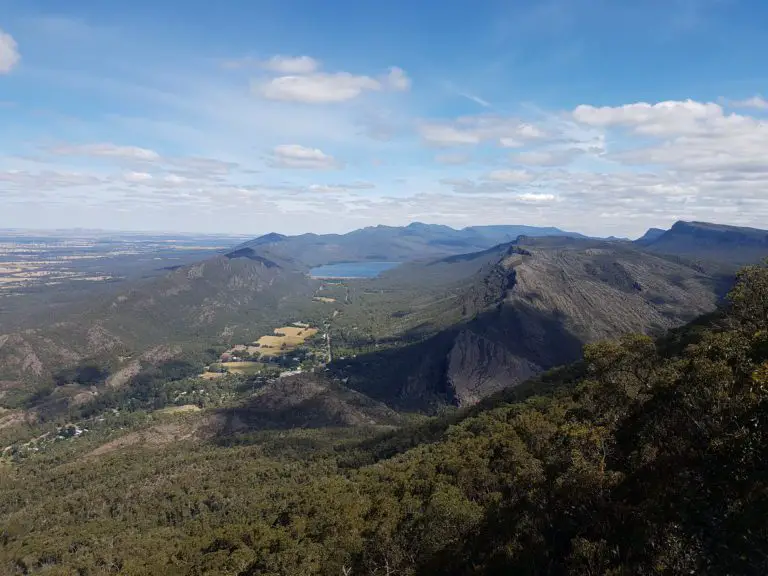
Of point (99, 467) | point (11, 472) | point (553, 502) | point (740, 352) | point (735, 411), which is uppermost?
point (740, 352)

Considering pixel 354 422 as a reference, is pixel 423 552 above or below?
above

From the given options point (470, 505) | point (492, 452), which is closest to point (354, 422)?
point (492, 452)

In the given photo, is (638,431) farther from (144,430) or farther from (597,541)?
(144,430)

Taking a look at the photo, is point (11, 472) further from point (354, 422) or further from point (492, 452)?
point (492, 452)

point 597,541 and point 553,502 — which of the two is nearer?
point 597,541

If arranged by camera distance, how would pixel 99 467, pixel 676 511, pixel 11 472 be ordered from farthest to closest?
pixel 11 472 < pixel 99 467 < pixel 676 511

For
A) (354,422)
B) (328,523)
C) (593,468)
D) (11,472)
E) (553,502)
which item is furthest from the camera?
(354,422)
